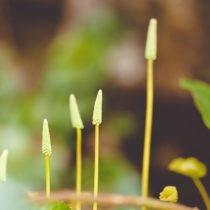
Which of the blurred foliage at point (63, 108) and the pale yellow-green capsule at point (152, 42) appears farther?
the blurred foliage at point (63, 108)

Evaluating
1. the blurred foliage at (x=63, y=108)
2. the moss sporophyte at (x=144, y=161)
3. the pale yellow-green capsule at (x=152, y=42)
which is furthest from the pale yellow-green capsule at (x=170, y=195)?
the blurred foliage at (x=63, y=108)

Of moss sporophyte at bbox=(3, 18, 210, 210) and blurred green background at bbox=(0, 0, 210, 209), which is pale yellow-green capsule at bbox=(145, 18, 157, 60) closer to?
moss sporophyte at bbox=(3, 18, 210, 210)

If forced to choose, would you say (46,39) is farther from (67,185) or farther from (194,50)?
(67,185)

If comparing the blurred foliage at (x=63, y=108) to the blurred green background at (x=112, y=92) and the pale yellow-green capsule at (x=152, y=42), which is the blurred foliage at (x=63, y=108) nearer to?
the blurred green background at (x=112, y=92)

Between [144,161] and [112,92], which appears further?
[112,92]

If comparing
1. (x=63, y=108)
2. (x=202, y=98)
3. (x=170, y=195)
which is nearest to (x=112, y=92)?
(x=63, y=108)

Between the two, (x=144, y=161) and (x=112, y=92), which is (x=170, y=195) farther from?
(x=112, y=92)

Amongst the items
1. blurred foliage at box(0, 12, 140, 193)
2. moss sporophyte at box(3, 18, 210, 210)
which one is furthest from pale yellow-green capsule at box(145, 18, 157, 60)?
blurred foliage at box(0, 12, 140, 193)

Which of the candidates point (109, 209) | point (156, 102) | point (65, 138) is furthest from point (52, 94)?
point (109, 209)
